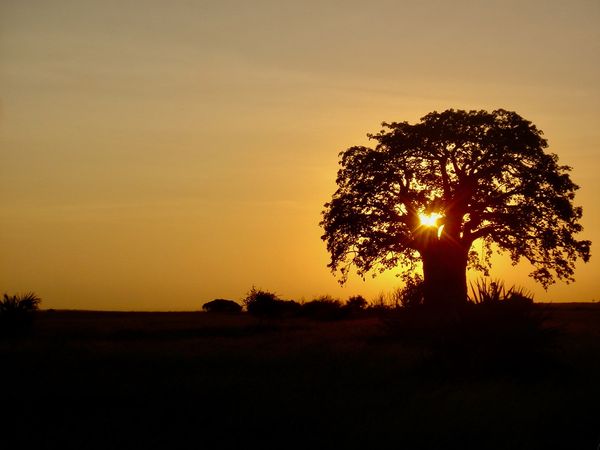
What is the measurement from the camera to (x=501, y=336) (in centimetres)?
1798

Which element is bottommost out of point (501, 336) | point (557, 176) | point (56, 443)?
point (56, 443)

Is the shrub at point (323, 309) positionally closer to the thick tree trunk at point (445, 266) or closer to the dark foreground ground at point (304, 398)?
the thick tree trunk at point (445, 266)

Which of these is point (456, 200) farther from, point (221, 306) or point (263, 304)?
point (221, 306)

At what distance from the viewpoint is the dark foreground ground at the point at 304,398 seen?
10625 mm

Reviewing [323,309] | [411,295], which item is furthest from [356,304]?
[411,295]

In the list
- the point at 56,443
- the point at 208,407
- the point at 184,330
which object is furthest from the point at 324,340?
the point at 56,443

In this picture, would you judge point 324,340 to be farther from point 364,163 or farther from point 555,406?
point 555,406

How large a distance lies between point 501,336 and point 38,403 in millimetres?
9942

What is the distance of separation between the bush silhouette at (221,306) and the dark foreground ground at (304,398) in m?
53.4

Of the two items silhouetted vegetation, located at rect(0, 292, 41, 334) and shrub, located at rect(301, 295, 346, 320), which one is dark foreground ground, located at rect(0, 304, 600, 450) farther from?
shrub, located at rect(301, 295, 346, 320)

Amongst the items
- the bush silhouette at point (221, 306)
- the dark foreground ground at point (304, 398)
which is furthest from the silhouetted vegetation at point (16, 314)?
the bush silhouette at point (221, 306)

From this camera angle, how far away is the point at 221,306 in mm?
76938

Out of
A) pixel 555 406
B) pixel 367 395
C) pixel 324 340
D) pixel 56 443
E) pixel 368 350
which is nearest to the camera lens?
pixel 56 443

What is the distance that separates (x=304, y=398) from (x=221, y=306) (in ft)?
211
